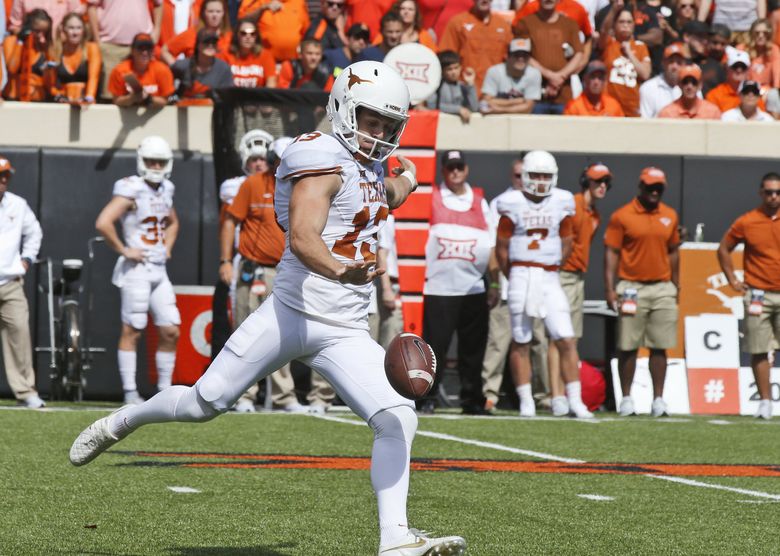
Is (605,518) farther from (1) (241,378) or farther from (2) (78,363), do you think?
(2) (78,363)

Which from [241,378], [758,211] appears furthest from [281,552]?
[758,211]

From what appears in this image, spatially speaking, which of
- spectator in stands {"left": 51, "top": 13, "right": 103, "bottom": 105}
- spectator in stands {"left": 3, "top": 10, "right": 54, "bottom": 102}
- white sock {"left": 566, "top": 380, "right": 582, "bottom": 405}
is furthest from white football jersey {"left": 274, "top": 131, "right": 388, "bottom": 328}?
spectator in stands {"left": 3, "top": 10, "right": 54, "bottom": 102}

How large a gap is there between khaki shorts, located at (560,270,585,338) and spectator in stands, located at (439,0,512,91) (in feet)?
9.76

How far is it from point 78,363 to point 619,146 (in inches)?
215

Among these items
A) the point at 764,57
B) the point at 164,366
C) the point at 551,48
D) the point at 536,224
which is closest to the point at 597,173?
the point at 536,224

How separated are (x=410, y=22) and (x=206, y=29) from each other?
1900 mm

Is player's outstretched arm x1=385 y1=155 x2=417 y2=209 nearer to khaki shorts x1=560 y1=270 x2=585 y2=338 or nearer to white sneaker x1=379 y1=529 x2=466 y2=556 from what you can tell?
white sneaker x1=379 y1=529 x2=466 y2=556

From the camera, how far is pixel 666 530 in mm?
6023

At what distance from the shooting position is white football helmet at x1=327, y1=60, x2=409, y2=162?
17.1 ft

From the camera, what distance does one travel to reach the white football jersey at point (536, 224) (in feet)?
37.9

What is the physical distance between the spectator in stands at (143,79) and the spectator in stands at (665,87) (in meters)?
4.70

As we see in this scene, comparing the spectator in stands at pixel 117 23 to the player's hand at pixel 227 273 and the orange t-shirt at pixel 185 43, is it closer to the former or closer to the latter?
the orange t-shirt at pixel 185 43

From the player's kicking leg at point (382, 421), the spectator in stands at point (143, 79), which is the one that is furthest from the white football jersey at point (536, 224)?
the player's kicking leg at point (382, 421)

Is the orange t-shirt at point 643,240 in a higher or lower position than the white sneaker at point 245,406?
higher
